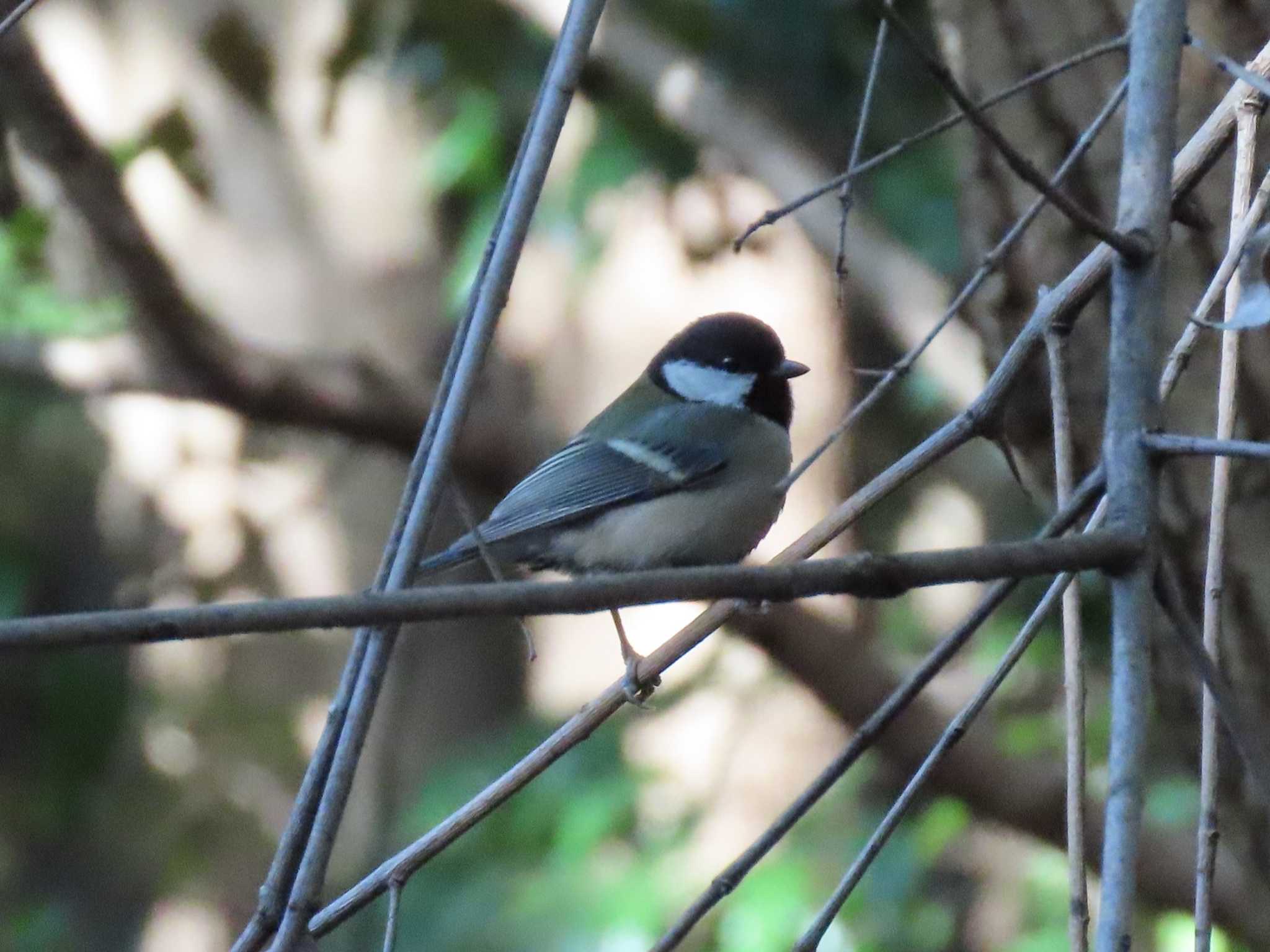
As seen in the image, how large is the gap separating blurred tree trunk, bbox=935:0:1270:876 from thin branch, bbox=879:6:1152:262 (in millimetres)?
1078

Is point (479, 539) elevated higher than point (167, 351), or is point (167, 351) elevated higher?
point (167, 351)

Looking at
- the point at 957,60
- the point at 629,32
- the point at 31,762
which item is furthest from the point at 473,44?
the point at 31,762

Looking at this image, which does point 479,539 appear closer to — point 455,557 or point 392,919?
point 392,919

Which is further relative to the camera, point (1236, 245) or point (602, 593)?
point (1236, 245)

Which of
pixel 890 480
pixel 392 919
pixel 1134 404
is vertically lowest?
pixel 392 919

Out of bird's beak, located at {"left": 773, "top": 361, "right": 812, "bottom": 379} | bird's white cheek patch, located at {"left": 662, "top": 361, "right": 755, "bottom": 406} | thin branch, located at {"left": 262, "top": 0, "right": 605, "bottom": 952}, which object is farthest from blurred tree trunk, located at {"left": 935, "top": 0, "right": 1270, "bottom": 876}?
thin branch, located at {"left": 262, "top": 0, "right": 605, "bottom": 952}

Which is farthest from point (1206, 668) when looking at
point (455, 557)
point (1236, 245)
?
point (455, 557)

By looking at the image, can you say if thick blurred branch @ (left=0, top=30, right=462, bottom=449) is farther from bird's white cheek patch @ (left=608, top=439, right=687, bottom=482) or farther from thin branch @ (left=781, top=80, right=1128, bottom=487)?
thin branch @ (left=781, top=80, right=1128, bottom=487)

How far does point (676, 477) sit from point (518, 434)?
24.3 inches

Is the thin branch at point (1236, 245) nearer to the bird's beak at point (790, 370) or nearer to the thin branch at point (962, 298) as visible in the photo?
the thin branch at point (962, 298)

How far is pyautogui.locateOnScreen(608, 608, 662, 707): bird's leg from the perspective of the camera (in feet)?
4.28

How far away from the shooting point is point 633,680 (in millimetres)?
1301

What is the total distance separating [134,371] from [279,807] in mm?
2043

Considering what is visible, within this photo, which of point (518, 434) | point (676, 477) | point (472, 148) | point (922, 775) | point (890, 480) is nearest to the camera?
point (922, 775)
